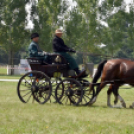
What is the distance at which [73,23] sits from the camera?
142 ft

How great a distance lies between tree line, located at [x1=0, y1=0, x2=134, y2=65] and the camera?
141 ft

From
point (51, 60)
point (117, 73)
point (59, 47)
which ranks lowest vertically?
point (117, 73)

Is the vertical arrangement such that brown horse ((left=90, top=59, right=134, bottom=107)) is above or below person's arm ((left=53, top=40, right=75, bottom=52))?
below

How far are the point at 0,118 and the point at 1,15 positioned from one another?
120 feet

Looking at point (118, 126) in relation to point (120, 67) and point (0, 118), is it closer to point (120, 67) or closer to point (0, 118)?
point (0, 118)

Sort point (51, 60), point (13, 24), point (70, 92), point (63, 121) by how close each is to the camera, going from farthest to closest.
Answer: point (13, 24) < point (51, 60) < point (70, 92) < point (63, 121)

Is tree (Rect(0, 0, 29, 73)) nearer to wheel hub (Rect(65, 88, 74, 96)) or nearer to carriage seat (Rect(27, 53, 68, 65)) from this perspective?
carriage seat (Rect(27, 53, 68, 65))

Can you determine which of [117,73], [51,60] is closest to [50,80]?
[51,60]

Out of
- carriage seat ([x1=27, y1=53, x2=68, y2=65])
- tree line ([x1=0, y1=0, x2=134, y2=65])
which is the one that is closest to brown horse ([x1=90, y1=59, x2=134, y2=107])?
carriage seat ([x1=27, y1=53, x2=68, y2=65])

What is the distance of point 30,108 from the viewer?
938 centimetres

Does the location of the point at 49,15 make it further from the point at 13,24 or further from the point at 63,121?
the point at 63,121

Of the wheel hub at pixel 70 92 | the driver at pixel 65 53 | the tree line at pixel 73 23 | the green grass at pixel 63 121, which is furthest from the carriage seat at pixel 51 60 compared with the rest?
the tree line at pixel 73 23

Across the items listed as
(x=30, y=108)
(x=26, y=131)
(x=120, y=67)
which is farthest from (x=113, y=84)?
(x=26, y=131)

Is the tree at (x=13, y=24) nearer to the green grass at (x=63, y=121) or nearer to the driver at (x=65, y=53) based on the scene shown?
the driver at (x=65, y=53)
